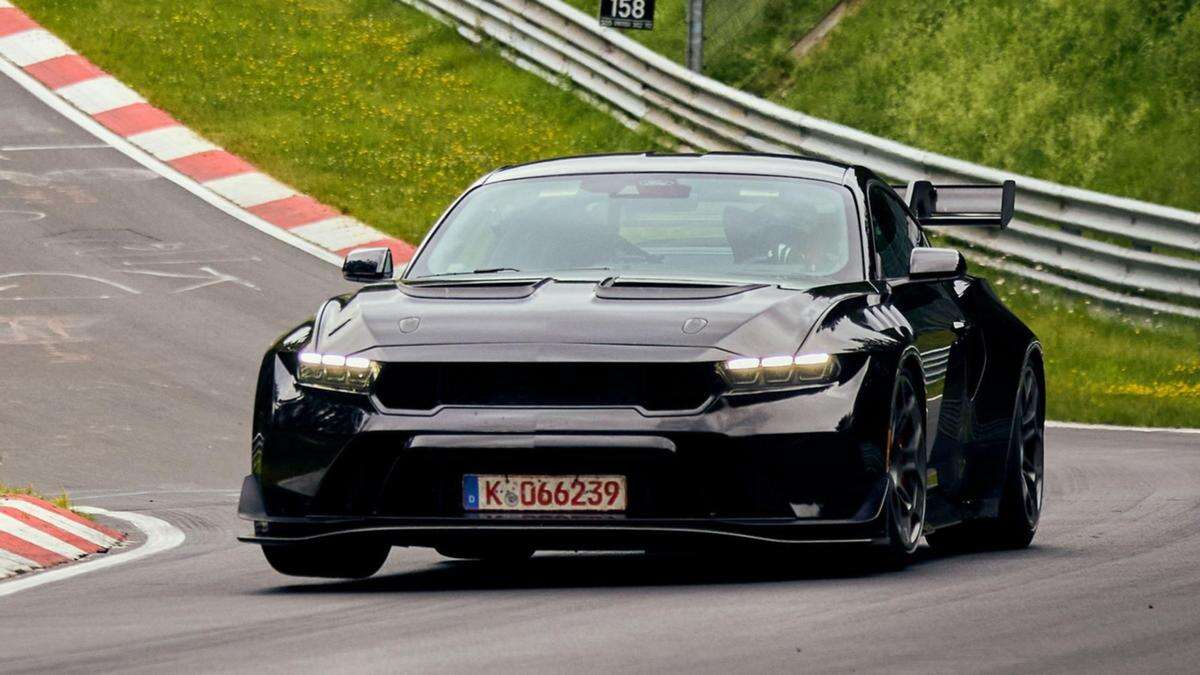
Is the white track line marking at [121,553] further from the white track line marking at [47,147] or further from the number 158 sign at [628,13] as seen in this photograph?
the number 158 sign at [628,13]

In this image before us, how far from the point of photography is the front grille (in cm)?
762

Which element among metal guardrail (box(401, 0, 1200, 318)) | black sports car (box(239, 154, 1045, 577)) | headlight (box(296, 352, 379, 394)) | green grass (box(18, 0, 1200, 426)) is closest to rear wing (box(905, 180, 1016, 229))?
black sports car (box(239, 154, 1045, 577))

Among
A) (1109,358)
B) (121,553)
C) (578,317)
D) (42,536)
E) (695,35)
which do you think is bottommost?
(1109,358)

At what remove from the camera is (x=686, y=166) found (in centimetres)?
923

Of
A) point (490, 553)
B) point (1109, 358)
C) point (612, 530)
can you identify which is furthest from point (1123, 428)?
point (612, 530)

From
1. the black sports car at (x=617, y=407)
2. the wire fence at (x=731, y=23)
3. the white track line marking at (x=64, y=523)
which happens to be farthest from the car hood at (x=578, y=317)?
the wire fence at (x=731, y=23)

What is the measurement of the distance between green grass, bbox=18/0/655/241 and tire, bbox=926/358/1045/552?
1251 centimetres

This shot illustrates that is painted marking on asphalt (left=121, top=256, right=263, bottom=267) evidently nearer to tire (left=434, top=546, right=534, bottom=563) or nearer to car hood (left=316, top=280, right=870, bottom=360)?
tire (left=434, top=546, right=534, bottom=563)

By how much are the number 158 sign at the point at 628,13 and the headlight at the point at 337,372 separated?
658 inches

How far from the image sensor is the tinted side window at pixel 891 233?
29.8 feet

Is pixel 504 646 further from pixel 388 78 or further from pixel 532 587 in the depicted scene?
pixel 388 78

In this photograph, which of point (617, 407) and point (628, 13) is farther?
point (628, 13)

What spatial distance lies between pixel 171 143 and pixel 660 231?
1640cm

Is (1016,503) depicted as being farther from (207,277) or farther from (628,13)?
(628,13)
